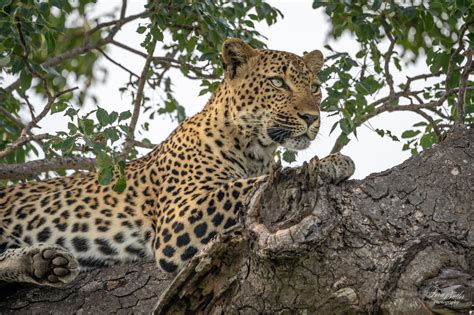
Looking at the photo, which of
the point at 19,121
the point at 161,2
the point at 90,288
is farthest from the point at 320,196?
the point at 19,121

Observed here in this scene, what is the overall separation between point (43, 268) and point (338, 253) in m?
2.49

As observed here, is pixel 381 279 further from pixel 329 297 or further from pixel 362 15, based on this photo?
pixel 362 15

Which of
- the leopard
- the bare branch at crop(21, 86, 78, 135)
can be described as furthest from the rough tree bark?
the bare branch at crop(21, 86, 78, 135)

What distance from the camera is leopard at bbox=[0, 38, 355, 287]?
6.63m

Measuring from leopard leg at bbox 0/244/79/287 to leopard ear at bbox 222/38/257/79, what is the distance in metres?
2.71

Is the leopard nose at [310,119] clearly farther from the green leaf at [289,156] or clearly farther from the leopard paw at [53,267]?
the leopard paw at [53,267]

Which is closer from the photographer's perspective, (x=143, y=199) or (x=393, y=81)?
(x=143, y=199)

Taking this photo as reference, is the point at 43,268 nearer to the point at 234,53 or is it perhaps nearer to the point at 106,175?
the point at 106,175

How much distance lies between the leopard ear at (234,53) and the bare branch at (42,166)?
159cm

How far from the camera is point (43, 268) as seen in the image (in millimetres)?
5934

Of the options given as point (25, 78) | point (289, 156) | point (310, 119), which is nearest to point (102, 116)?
point (25, 78)

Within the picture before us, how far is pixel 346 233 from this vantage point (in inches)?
171

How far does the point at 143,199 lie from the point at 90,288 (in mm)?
1760

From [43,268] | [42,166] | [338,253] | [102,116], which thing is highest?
[102,116]
